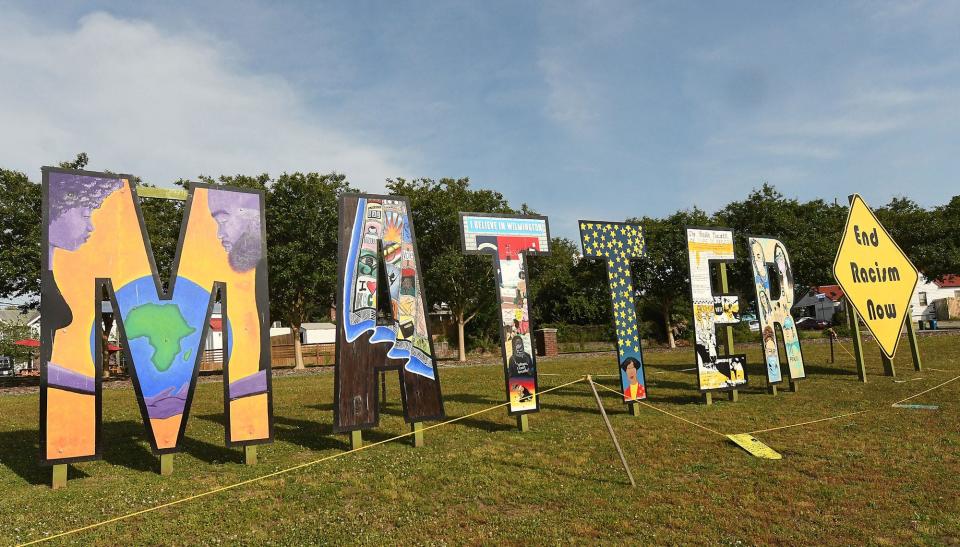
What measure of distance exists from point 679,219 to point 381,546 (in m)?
37.9

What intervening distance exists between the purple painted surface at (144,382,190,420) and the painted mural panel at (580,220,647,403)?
25.5 feet

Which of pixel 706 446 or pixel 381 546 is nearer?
pixel 381 546

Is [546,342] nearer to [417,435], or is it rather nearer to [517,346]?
[517,346]

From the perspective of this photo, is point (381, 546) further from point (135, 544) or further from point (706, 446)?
point (706, 446)

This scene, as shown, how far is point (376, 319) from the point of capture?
393 inches

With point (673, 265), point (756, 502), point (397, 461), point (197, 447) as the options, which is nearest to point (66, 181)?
point (197, 447)

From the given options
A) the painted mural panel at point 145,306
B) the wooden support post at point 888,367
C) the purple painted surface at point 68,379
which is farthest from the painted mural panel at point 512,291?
the wooden support post at point 888,367

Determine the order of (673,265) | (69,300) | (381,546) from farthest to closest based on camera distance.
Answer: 1. (673,265)
2. (69,300)
3. (381,546)

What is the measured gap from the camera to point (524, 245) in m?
11.7

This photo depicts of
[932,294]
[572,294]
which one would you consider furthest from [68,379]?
[932,294]

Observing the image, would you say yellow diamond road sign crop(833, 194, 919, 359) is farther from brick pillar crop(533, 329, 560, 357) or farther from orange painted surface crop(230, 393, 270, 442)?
brick pillar crop(533, 329, 560, 357)

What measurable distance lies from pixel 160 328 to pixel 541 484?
5.80m

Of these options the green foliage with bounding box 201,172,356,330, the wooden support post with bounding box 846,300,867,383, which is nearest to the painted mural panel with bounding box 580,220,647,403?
the wooden support post with bounding box 846,300,867,383

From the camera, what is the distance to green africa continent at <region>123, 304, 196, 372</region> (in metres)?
8.38
